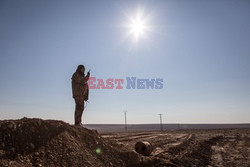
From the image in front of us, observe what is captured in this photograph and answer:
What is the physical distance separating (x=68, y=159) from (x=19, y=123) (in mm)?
1915

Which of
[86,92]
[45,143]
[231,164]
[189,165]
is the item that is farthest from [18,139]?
[231,164]

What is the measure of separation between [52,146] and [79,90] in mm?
3688

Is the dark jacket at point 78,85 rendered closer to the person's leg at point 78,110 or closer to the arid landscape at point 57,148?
the person's leg at point 78,110


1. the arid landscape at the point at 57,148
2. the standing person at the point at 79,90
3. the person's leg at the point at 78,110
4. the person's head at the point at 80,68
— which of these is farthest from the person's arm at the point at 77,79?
the arid landscape at the point at 57,148

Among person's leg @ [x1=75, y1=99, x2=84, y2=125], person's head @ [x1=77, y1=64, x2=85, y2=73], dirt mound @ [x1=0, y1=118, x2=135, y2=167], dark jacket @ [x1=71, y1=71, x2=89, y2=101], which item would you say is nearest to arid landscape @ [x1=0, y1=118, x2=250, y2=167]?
dirt mound @ [x1=0, y1=118, x2=135, y2=167]

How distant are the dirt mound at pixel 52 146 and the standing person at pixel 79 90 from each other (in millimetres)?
1501

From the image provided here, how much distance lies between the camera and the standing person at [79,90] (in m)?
9.84

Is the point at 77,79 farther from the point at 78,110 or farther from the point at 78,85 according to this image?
the point at 78,110

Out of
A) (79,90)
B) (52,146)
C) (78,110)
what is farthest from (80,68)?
(52,146)

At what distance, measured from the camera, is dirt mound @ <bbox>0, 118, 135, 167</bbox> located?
5652 millimetres

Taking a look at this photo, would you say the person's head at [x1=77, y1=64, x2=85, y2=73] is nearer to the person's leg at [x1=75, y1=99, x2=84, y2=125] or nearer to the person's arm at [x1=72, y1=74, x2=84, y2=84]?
the person's arm at [x1=72, y1=74, x2=84, y2=84]

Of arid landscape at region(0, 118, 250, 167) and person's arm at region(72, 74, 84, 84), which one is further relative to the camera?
person's arm at region(72, 74, 84, 84)

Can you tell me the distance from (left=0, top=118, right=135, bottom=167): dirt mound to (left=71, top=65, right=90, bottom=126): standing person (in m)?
1.50

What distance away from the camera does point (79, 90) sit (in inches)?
388
